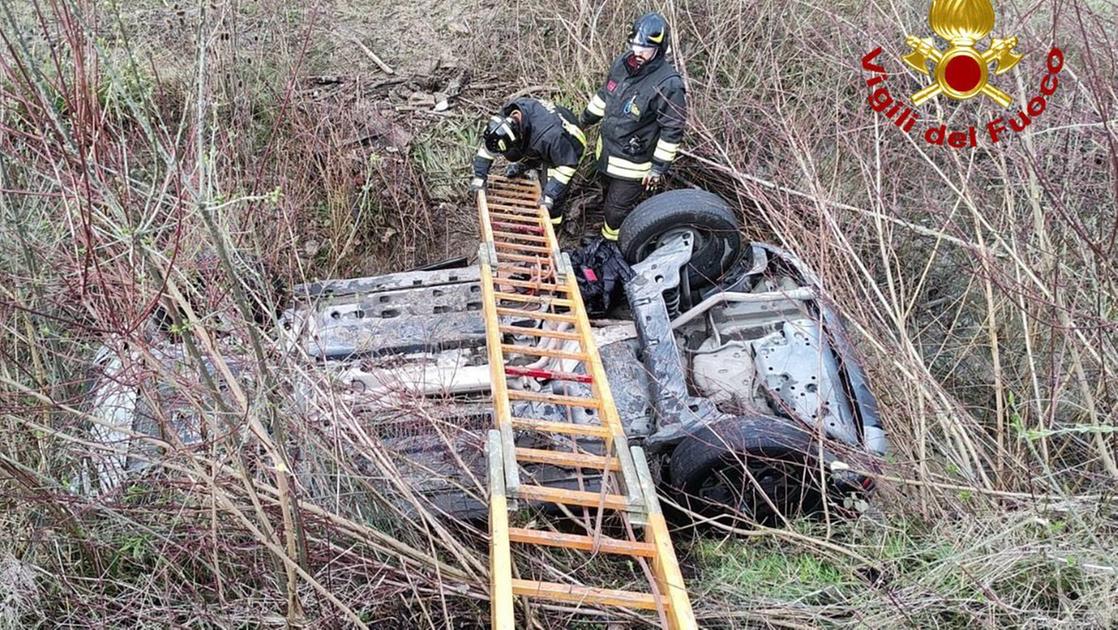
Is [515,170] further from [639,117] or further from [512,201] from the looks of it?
[639,117]

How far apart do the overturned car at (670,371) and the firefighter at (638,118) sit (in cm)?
52

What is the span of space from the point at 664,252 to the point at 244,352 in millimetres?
2608

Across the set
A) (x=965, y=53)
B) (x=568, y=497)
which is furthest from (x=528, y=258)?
(x=965, y=53)

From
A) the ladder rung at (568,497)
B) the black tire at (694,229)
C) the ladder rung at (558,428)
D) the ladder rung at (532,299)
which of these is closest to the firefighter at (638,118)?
the black tire at (694,229)

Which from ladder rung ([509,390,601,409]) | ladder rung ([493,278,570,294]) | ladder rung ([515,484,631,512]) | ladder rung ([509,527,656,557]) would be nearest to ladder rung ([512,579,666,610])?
ladder rung ([509,527,656,557])

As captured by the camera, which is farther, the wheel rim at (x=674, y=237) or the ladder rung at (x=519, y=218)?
the ladder rung at (x=519, y=218)

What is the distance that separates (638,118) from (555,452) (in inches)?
116

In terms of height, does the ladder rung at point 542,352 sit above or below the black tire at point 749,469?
above

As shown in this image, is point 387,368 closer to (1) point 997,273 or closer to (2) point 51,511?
(2) point 51,511

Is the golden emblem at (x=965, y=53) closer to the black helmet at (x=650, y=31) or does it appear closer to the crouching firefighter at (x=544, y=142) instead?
the black helmet at (x=650, y=31)

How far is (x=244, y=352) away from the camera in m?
3.43

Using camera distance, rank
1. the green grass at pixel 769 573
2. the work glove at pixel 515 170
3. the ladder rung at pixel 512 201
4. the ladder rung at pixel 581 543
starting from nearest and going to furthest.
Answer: the ladder rung at pixel 581 543
the green grass at pixel 769 573
the ladder rung at pixel 512 201
the work glove at pixel 515 170

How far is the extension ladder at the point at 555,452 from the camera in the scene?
9.12ft

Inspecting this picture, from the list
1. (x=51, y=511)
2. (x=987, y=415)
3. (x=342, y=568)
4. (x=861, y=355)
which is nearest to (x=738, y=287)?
(x=861, y=355)
